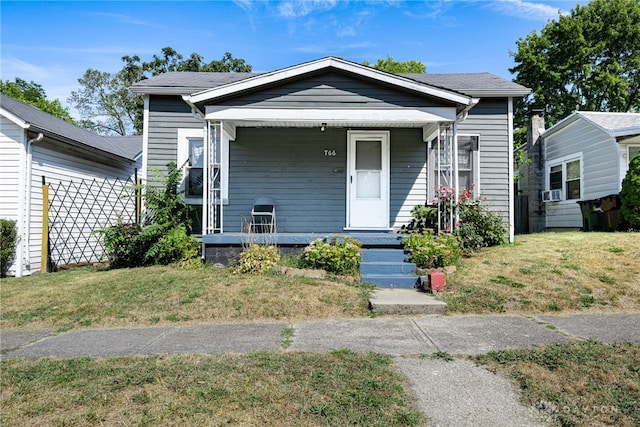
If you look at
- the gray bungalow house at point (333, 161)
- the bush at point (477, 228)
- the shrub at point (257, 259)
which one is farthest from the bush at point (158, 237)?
the bush at point (477, 228)

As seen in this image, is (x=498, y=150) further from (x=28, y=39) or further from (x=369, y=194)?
(x=28, y=39)

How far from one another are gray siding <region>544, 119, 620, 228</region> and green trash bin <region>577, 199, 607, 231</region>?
62cm

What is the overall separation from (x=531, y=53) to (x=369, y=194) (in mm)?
20645

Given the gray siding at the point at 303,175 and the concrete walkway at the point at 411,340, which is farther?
the gray siding at the point at 303,175

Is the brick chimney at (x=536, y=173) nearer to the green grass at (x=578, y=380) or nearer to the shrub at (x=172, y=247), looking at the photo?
the green grass at (x=578, y=380)

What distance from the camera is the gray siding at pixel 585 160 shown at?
36.7 ft

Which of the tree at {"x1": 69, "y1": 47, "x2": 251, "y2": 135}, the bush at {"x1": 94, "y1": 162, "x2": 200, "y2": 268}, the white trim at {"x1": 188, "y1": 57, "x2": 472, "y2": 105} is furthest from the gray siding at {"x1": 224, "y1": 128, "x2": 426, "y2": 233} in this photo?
the tree at {"x1": 69, "y1": 47, "x2": 251, "y2": 135}

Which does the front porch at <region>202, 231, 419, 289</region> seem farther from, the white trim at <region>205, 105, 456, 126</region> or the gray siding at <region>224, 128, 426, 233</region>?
the white trim at <region>205, 105, 456, 126</region>

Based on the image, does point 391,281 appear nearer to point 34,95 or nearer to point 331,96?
point 331,96

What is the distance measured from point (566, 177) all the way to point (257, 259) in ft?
39.4

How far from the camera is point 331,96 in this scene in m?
7.62

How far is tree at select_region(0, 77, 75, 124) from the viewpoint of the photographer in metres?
27.4

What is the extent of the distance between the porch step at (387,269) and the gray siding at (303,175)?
2238 millimetres

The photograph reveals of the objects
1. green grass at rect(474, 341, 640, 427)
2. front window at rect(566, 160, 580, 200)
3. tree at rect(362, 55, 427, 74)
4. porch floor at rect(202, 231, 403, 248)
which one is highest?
tree at rect(362, 55, 427, 74)
